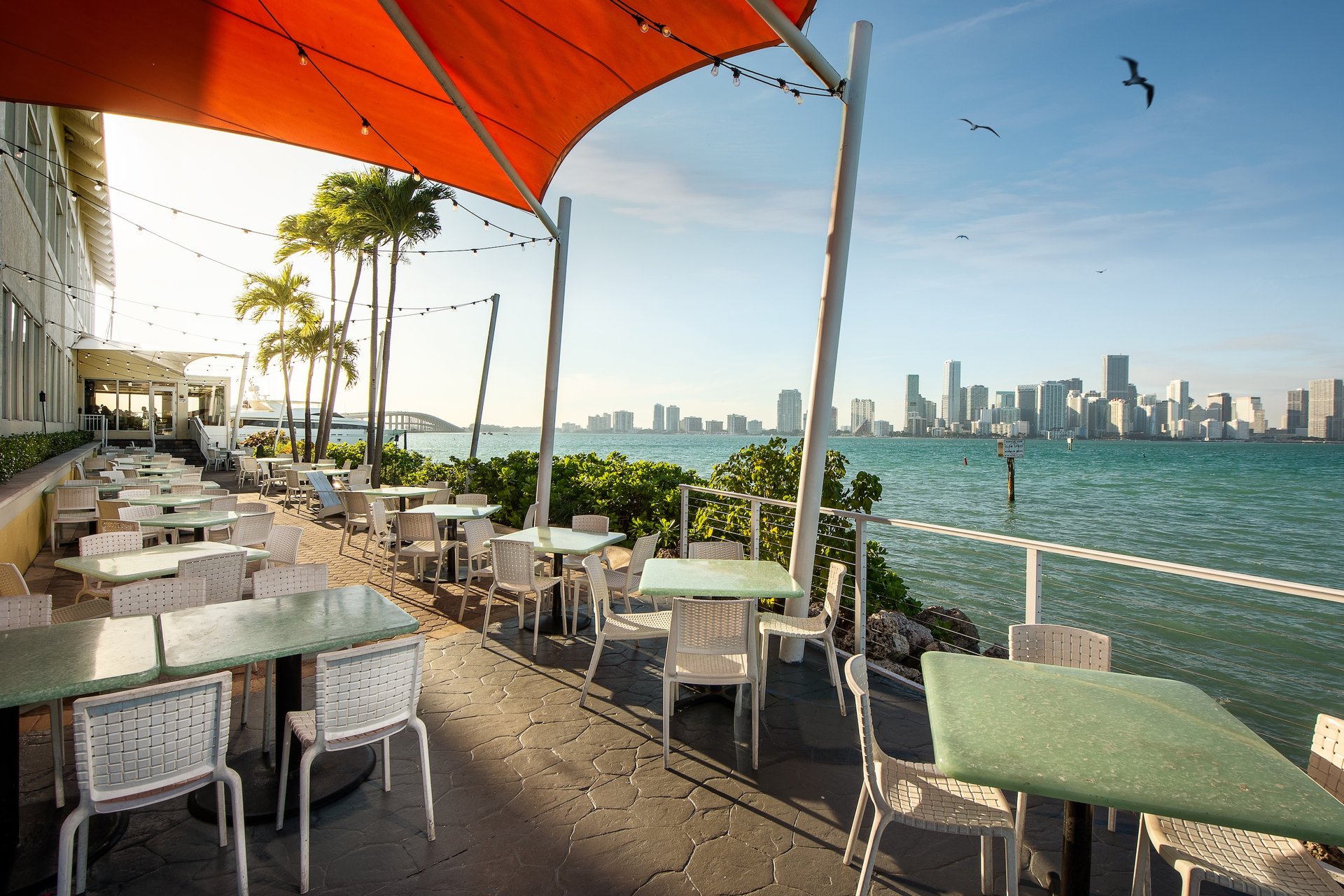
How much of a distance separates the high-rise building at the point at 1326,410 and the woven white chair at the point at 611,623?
280ft

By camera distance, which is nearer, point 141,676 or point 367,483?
point 141,676

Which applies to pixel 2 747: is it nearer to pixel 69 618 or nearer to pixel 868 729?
pixel 69 618

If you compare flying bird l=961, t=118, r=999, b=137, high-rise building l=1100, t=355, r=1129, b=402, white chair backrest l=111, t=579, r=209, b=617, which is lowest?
white chair backrest l=111, t=579, r=209, b=617

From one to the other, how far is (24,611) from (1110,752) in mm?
4786

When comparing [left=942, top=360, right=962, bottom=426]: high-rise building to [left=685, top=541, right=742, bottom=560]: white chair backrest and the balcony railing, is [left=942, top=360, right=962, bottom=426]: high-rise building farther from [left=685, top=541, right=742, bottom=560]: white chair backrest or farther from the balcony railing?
[left=685, top=541, right=742, bottom=560]: white chair backrest

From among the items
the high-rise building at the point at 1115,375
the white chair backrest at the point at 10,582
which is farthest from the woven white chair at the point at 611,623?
the high-rise building at the point at 1115,375

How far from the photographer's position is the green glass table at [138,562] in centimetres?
422

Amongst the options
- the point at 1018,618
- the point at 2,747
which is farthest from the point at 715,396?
the point at 2,747

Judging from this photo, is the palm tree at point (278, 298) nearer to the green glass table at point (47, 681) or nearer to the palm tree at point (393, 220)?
the palm tree at point (393, 220)

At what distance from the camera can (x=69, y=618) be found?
159 inches

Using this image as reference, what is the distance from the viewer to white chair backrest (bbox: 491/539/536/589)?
5.04 meters

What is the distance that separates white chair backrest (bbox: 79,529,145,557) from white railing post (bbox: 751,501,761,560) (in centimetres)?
506

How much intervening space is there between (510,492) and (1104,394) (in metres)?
82.6

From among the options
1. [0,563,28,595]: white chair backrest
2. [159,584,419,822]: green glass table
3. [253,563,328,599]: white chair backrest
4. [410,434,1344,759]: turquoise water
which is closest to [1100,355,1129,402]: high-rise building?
[410,434,1344,759]: turquoise water
